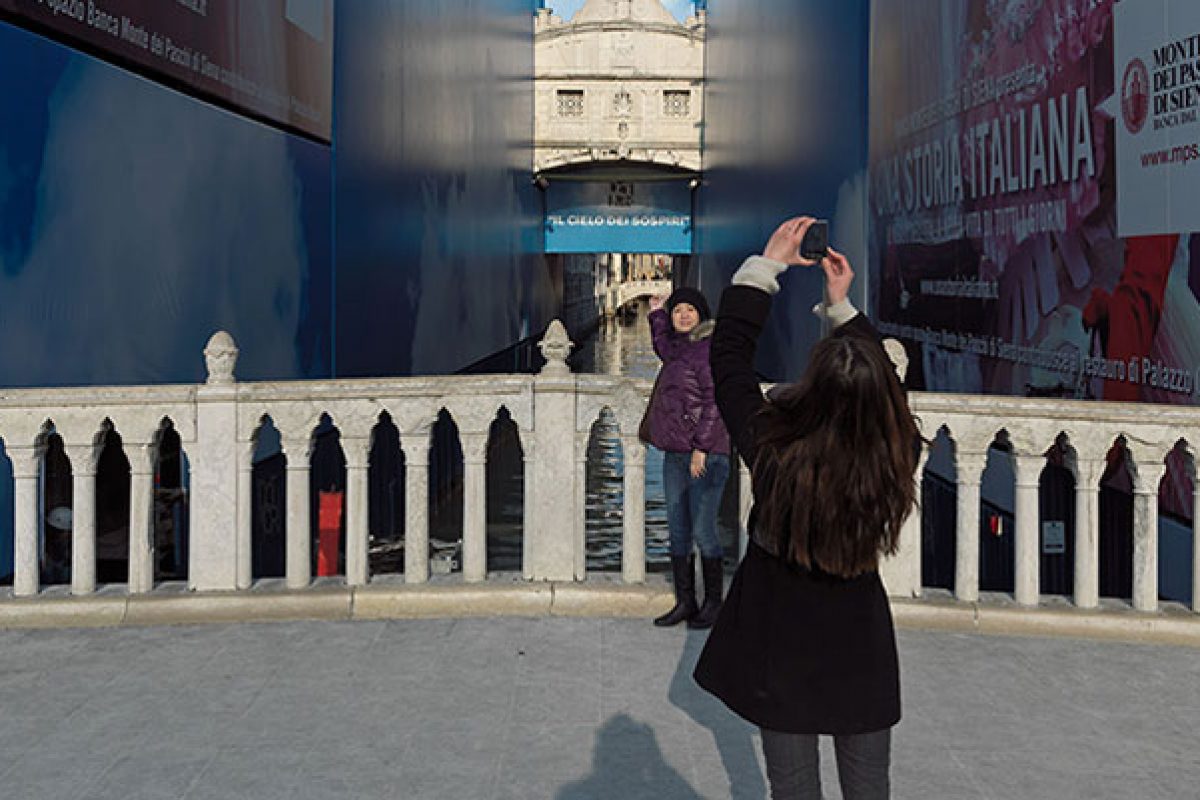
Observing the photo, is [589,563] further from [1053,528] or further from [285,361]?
[1053,528]

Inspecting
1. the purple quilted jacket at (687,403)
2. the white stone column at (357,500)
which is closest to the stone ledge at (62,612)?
the white stone column at (357,500)

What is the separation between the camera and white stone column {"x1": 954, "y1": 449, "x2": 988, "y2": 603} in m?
7.42

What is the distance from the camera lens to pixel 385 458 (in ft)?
65.6

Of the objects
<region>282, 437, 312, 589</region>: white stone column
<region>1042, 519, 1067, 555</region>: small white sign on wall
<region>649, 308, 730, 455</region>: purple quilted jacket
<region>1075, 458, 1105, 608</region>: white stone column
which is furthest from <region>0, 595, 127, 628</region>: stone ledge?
<region>1042, 519, 1067, 555</region>: small white sign on wall

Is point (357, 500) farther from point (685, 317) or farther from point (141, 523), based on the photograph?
point (685, 317)

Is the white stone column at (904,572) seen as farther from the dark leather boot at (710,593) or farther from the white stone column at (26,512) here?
the white stone column at (26,512)

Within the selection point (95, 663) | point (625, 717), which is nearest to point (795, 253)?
point (625, 717)

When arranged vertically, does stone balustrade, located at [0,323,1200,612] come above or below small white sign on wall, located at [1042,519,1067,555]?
above

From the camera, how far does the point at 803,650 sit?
323 cm

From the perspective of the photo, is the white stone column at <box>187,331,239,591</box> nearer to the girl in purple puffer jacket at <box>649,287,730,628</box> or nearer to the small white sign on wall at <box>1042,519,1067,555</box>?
the girl in purple puffer jacket at <box>649,287,730,628</box>

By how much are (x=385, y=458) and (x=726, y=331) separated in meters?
16.8

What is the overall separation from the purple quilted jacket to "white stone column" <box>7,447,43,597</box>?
3.41 metres

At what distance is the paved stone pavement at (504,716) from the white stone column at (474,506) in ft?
1.50


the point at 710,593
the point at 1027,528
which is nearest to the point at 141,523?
the point at 710,593
